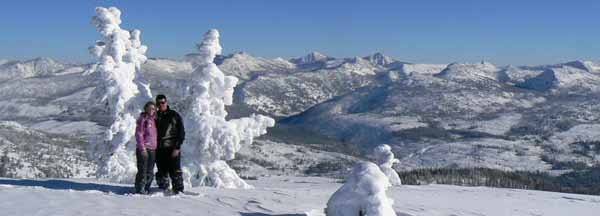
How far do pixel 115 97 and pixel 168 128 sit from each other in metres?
17.5

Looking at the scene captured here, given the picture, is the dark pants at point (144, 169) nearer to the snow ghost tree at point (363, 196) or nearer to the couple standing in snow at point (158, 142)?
the couple standing in snow at point (158, 142)

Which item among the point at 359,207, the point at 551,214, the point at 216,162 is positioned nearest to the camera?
the point at 359,207

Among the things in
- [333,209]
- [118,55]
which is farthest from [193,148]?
[333,209]

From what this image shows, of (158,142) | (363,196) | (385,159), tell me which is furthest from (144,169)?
(385,159)

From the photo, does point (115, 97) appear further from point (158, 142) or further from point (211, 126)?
point (158, 142)

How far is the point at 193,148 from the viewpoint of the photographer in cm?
3806

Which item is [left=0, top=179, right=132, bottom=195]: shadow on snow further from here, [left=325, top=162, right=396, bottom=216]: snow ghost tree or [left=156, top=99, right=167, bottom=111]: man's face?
[left=325, top=162, right=396, bottom=216]: snow ghost tree

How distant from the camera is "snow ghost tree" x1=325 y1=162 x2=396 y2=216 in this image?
18.1 m

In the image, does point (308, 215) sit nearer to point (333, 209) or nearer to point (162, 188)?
point (333, 209)

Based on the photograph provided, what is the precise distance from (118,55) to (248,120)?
8.66 metres

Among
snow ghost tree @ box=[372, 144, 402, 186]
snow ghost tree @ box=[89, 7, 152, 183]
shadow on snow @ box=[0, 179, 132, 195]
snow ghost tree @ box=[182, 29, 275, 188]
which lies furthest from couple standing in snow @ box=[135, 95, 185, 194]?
snow ghost tree @ box=[372, 144, 402, 186]

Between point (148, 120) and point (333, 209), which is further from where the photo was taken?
point (148, 120)

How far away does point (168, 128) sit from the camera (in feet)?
68.1

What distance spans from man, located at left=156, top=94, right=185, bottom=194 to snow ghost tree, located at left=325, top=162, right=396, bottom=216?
564cm
